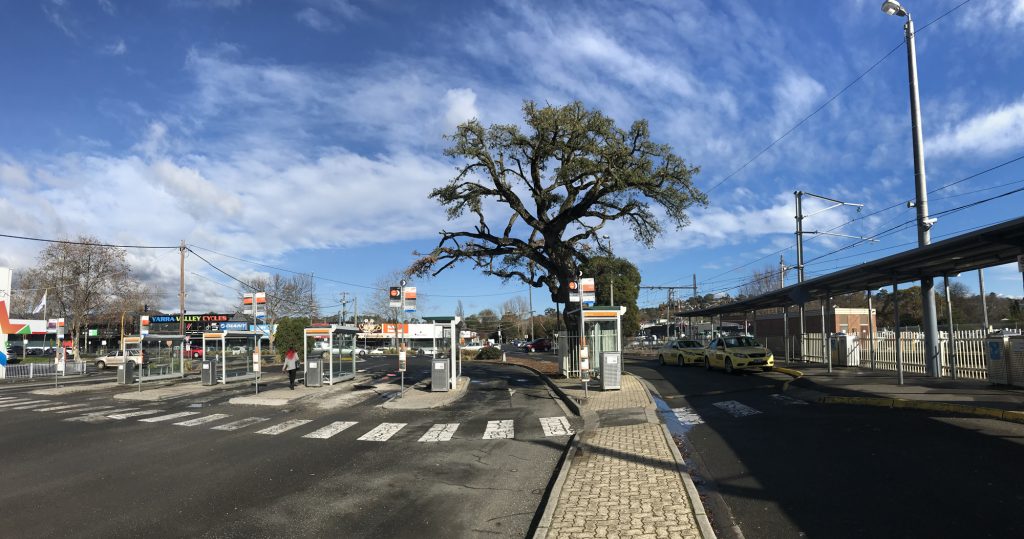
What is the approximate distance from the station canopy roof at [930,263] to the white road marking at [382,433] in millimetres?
12760

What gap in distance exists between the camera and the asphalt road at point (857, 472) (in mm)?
5703

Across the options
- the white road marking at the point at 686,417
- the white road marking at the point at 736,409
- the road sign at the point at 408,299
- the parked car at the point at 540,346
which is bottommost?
the parked car at the point at 540,346

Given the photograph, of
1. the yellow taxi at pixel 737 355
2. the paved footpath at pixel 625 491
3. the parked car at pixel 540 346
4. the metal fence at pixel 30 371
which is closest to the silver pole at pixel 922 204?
the yellow taxi at pixel 737 355

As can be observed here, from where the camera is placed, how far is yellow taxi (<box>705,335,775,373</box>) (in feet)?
73.2

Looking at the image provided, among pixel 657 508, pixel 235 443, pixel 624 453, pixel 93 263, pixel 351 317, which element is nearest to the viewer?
pixel 657 508

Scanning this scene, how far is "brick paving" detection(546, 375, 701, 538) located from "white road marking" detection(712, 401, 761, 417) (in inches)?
105

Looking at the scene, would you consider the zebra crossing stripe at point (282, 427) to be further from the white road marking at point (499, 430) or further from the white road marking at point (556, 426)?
the white road marking at point (556, 426)

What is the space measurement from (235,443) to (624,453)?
7.12 m


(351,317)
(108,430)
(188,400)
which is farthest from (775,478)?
(351,317)

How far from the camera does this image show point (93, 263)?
164 ft

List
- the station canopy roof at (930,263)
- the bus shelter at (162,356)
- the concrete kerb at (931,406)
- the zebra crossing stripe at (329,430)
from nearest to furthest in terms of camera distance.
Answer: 1. the concrete kerb at (931,406)
2. the zebra crossing stripe at (329,430)
3. the station canopy roof at (930,263)
4. the bus shelter at (162,356)

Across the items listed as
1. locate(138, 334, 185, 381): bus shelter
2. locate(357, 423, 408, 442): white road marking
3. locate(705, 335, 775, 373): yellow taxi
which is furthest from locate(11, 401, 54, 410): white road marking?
locate(705, 335, 775, 373): yellow taxi

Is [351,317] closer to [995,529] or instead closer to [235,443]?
[235,443]

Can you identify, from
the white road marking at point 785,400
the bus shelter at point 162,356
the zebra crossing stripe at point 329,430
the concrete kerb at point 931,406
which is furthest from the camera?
the bus shelter at point 162,356
